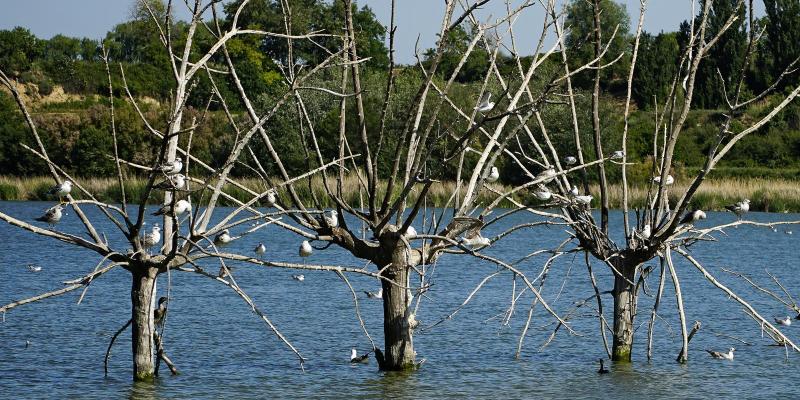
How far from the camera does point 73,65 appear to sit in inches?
2906

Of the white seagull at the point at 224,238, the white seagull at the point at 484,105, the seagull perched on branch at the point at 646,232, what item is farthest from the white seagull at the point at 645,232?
the white seagull at the point at 224,238

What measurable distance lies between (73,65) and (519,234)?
45.3m

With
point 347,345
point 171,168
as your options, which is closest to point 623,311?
point 347,345

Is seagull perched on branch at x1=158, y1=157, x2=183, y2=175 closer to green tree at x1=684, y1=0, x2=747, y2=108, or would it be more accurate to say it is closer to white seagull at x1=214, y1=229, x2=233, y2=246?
white seagull at x1=214, y1=229, x2=233, y2=246

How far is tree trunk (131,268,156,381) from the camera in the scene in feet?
28.8

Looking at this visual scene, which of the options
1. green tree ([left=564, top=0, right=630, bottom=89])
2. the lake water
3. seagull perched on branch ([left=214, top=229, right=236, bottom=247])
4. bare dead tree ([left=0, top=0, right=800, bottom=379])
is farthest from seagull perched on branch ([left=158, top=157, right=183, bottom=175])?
green tree ([left=564, top=0, right=630, bottom=89])

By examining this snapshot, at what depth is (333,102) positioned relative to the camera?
3750 cm

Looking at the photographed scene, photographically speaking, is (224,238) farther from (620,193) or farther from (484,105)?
(620,193)

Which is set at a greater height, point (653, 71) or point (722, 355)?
point (653, 71)

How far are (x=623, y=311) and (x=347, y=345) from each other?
3739 mm

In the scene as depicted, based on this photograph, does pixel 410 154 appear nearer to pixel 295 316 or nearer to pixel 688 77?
pixel 688 77

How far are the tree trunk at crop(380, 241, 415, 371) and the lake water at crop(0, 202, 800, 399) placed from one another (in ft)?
0.56

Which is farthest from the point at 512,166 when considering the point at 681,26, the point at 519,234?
the point at 681,26

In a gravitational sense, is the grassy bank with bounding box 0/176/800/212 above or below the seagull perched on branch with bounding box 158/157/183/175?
below
